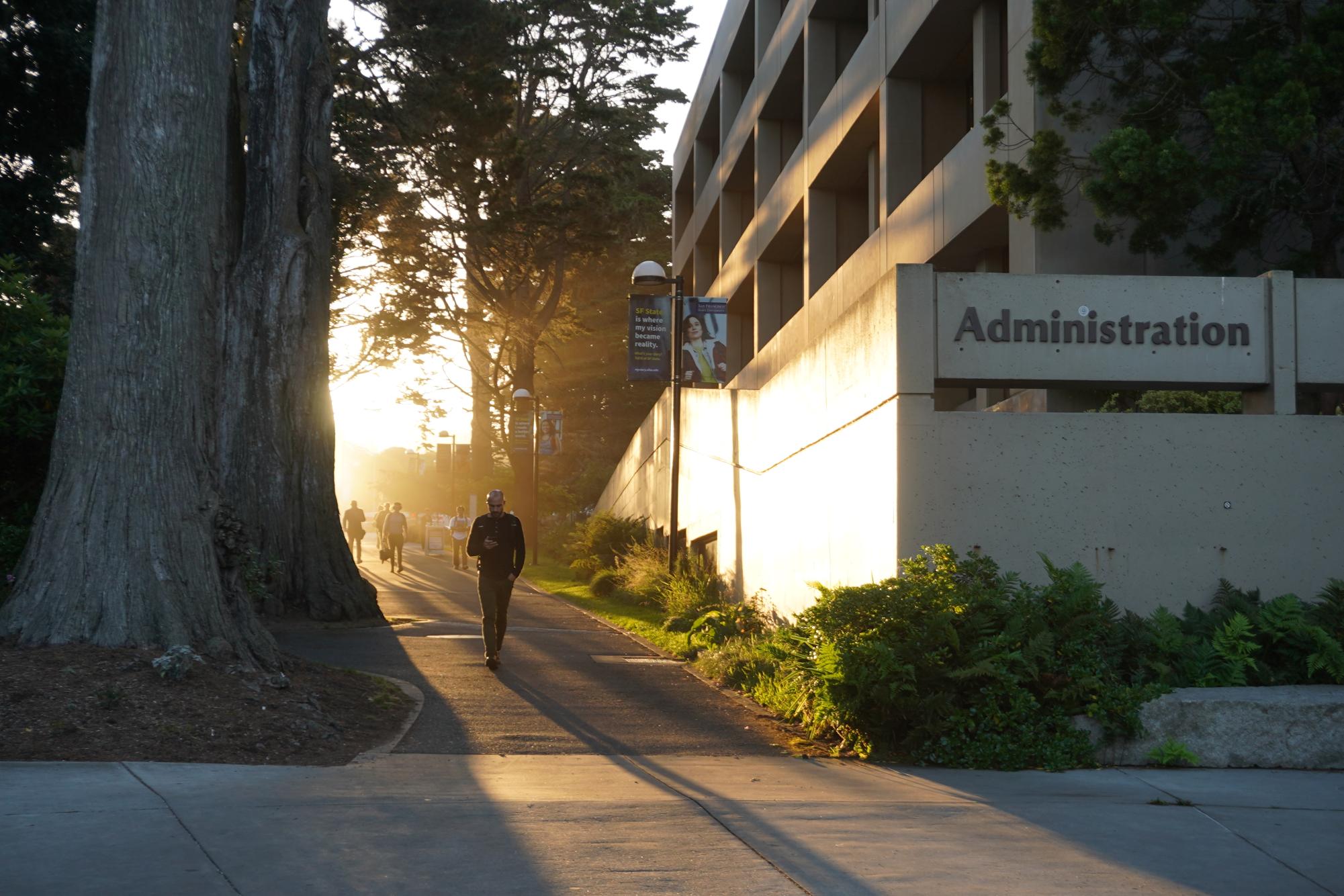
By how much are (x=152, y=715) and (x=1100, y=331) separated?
7140 mm

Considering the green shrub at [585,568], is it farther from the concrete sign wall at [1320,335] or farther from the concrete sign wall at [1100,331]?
the concrete sign wall at [1320,335]

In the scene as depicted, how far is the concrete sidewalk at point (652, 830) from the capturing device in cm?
564

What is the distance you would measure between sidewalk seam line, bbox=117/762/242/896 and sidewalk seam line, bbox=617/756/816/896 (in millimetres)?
2245

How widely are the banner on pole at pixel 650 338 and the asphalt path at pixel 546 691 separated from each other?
4.87 m

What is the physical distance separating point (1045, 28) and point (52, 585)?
10413 mm

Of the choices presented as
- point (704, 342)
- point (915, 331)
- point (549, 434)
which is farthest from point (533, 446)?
point (915, 331)

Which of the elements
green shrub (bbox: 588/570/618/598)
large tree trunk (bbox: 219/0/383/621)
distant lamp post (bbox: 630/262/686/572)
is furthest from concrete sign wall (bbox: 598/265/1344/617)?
green shrub (bbox: 588/570/618/598)

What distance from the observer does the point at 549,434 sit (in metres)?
41.5

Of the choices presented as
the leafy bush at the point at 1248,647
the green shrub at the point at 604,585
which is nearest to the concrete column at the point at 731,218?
the green shrub at the point at 604,585

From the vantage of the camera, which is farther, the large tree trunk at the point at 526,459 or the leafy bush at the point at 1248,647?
the large tree trunk at the point at 526,459

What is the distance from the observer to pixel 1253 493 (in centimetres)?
1003

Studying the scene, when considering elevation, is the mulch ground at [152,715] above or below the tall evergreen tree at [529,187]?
below

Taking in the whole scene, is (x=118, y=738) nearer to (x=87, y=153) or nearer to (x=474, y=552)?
(x=87, y=153)

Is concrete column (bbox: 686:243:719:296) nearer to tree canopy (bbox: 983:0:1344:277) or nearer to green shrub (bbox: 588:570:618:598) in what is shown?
green shrub (bbox: 588:570:618:598)
